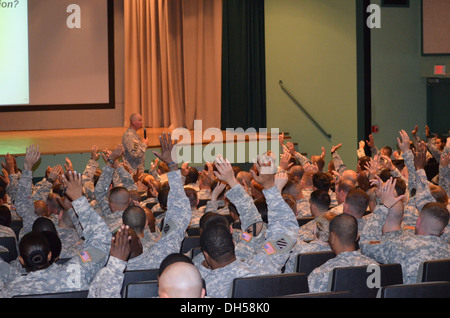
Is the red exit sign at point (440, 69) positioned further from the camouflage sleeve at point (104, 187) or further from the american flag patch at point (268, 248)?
the american flag patch at point (268, 248)

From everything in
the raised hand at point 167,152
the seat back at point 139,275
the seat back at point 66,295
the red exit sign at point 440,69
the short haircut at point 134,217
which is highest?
the red exit sign at point 440,69

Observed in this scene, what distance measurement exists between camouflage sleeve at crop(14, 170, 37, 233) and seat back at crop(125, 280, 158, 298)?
2.39 m

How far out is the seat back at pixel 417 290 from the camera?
2.86 metres

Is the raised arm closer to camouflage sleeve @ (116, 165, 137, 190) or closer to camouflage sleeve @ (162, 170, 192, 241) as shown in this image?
camouflage sleeve @ (116, 165, 137, 190)

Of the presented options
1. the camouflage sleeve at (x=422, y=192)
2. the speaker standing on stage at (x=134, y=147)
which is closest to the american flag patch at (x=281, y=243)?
the camouflage sleeve at (x=422, y=192)

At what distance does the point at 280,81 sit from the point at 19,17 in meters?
5.47

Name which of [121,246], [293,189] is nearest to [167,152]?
[121,246]

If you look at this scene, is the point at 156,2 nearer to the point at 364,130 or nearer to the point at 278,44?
the point at 278,44

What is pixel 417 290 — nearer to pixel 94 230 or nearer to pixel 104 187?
pixel 94 230

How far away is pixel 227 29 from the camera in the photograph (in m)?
13.7

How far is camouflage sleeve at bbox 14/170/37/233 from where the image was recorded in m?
5.37

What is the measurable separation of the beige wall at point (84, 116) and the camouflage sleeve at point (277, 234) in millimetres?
12021

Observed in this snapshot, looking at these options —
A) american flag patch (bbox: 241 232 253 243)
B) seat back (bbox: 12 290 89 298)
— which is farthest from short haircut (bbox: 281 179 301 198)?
seat back (bbox: 12 290 89 298)
